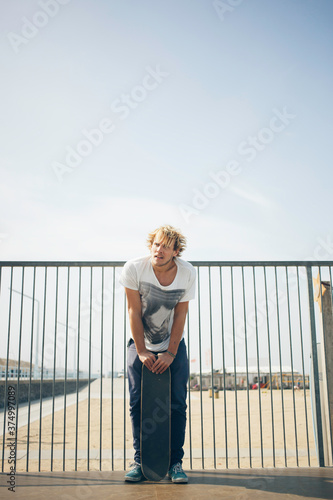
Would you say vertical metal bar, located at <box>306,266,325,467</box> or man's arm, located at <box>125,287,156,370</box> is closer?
man's arm, located at <box>125,287,156,370</box>

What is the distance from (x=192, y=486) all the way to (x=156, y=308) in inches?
51.9

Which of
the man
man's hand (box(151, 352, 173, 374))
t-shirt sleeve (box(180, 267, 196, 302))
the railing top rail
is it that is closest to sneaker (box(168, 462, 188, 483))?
the man

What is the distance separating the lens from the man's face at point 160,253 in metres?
3.34

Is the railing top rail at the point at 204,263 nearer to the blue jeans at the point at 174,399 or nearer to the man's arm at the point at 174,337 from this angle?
the man's arm at the point at 174,337

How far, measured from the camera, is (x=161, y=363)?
3221 millimetres

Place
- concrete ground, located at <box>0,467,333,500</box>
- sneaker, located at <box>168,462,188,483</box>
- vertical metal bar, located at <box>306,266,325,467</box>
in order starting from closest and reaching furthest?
1. concrete ground, located at <box>0,467,333,500</box>
2. sneaker, located at <box>168,462,188,483</box>
3. vertical metal bar, located at <box>306,266,325,467</box>

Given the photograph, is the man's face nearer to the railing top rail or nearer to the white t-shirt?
the white t-shirt

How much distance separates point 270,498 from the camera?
2711 mm

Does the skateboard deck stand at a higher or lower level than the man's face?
lower

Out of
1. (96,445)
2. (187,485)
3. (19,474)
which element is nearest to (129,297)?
(187,485)

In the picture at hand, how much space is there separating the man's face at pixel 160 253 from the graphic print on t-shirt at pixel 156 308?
20cm

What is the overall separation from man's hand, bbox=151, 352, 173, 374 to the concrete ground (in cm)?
81

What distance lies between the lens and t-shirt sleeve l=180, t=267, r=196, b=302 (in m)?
3.44

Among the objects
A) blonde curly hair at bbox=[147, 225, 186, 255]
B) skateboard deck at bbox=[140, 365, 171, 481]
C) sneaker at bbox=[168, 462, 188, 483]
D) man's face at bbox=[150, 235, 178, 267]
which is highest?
blonde curly hair at bbox=[147, 225, 186, 255]
